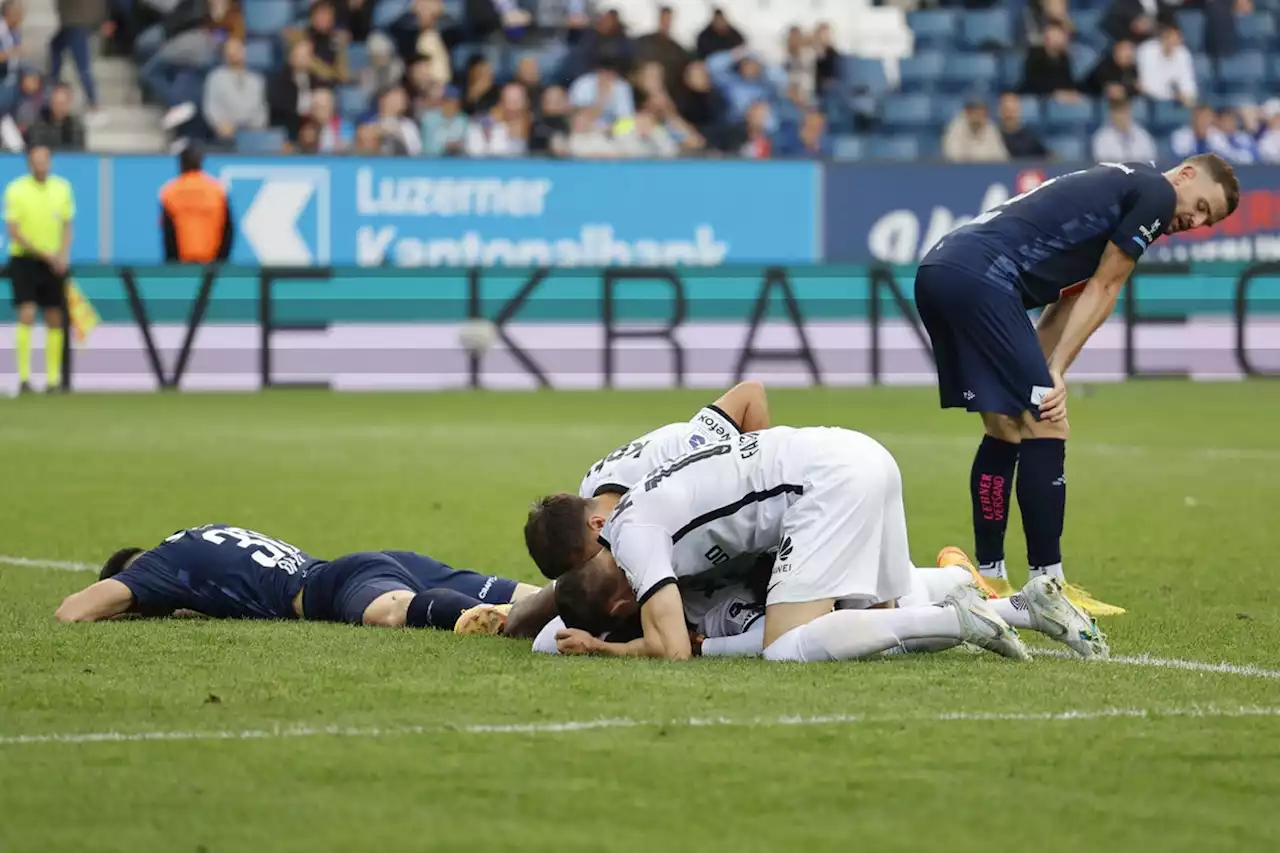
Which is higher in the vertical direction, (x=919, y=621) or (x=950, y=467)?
(x=919, y=621)

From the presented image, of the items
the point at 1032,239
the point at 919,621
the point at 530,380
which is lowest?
the point at 530,380

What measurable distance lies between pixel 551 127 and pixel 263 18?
3394 millimetres

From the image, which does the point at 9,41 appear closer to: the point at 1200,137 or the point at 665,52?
the point at 665,52

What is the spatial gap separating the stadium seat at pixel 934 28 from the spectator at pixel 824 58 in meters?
1.70

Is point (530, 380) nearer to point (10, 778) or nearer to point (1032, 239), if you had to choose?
point (1032, 239)

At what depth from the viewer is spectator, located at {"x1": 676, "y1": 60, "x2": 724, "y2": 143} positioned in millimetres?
25609

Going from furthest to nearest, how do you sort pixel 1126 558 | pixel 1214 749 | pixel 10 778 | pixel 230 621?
pixel 1126 558 < pixel 230 621 < pixel 1214 749 < pixel 10 778

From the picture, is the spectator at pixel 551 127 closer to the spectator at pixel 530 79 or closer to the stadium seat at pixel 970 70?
the spectator at pixel 530 79

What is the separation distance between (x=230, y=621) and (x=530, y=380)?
592 inches

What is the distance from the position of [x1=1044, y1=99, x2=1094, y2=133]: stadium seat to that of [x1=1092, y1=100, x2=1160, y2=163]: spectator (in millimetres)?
628

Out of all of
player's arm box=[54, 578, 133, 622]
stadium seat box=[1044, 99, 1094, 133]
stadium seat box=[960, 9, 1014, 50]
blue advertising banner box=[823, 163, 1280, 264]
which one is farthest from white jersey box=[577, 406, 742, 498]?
stadium seat box=[960, 9, 1014, 50]

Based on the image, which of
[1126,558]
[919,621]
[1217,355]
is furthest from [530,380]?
[919,621]

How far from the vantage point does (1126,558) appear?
31.5 feet

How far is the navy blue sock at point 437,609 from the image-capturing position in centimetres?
732
